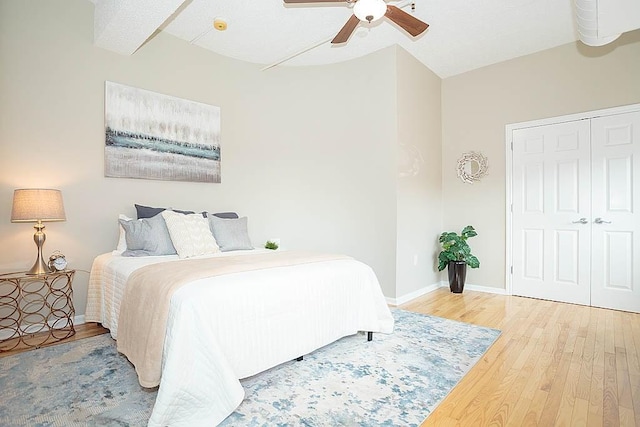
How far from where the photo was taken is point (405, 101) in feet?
13.5

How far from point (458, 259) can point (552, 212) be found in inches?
46.9

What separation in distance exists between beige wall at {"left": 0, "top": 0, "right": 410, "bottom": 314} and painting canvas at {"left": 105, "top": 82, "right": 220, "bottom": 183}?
0.31 ft

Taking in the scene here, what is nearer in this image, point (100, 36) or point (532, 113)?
point (100, 36)

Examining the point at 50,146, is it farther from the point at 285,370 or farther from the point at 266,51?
the point at 285,370

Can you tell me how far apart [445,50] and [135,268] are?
3967 millimetres

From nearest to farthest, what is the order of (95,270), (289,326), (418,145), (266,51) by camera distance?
(289,326), (95,270), (266,51), (418,145)

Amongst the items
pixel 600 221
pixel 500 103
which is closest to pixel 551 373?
pixel 600 221

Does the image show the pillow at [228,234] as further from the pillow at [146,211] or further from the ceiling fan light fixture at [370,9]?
the ceiling fan light fixture at [370,9]

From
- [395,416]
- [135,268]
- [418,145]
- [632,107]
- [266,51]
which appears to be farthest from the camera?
[418,145]

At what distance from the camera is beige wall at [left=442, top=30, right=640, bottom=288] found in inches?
145

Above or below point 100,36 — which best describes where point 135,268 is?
below

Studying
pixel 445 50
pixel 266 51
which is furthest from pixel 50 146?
pixel 445 50

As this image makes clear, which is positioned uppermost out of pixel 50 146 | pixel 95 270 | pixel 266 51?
pixel 266 51

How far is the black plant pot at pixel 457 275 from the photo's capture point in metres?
4.41
